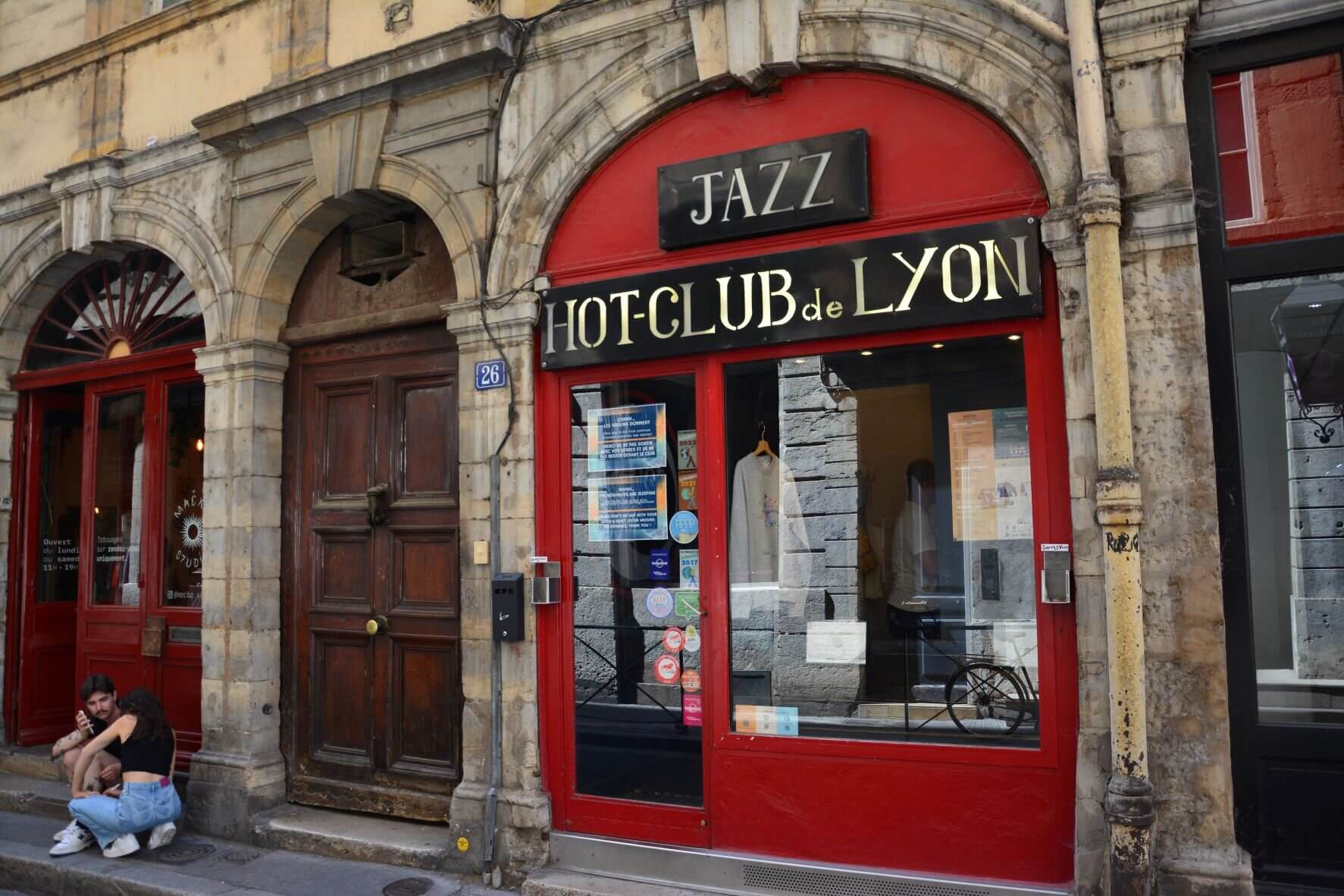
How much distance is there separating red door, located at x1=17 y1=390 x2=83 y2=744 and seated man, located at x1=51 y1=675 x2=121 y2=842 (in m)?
1.93

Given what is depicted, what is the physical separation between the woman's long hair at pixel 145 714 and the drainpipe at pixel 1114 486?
5.38m

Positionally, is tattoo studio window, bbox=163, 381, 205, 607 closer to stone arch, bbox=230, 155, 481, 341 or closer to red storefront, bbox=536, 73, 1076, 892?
stone arch, bbox=230, 155, 481, 341

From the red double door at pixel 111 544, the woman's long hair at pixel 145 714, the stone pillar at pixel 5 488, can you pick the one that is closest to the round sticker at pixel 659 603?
the woman's long hair at pixel 145 714

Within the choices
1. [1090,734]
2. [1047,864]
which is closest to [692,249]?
[1090,734]

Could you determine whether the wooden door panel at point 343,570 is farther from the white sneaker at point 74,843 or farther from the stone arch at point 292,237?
the white sneaker at point 74,843

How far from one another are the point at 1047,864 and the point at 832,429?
85.9 inches

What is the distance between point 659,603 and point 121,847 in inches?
145

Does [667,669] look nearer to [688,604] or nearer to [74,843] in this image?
[688,604]

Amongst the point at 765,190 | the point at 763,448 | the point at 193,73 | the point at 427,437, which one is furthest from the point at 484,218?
the point at 193,73

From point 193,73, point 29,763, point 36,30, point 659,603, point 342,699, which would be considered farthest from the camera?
point 36,30

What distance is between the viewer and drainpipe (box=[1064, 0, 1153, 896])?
152 inches

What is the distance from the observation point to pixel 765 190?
5047 millimetres

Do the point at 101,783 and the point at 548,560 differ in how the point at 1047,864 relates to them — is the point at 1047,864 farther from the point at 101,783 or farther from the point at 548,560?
the point at 101,783

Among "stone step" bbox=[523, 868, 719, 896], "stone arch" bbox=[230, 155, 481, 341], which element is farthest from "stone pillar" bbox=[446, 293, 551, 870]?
"stone arch" bbox=[230, 155, 481, 341]
